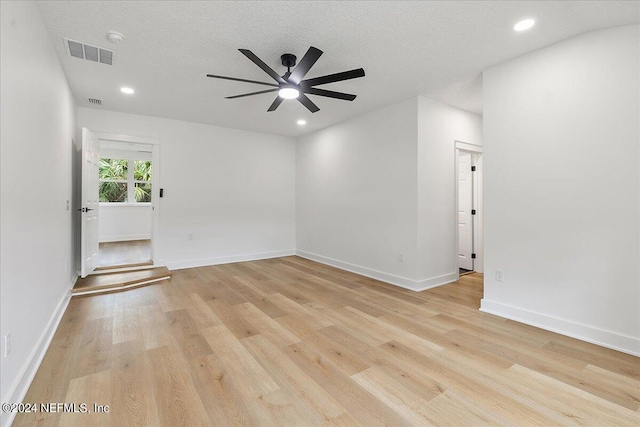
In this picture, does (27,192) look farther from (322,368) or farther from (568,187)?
(568,187)

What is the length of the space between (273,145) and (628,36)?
529cm

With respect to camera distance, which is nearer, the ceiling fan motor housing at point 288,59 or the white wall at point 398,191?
the ceiling fan motor housing at point 288,59

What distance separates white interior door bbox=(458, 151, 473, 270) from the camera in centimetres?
515

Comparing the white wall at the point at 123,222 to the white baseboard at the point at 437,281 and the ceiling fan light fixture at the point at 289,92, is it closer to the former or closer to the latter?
the ceiling fan light fixture at the point at 289,92

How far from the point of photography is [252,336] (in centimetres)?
262

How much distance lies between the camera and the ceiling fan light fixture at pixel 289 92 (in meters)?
2.83

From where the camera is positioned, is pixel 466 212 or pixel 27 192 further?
pixel 466 212

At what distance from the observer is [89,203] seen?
416 cm

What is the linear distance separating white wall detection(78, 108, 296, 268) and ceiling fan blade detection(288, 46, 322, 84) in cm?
337

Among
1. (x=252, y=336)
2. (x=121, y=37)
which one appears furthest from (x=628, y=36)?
(x=121, y=37)

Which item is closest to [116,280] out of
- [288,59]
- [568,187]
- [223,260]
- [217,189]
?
[223,260]

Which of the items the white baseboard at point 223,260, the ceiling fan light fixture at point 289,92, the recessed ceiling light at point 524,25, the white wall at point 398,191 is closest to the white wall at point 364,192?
the white wall at point 398,191

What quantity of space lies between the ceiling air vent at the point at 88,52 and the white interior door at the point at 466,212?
514 centimetres

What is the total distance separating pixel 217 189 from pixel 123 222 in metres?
4.54
